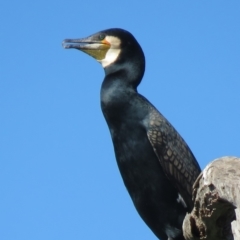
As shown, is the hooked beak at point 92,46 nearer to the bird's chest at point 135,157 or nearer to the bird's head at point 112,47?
the bird's head at point 112,47

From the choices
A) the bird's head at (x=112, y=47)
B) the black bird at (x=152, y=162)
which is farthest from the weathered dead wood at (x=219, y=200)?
the bird's head at (x=112, y=47)

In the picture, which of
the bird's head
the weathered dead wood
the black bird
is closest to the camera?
the weathered dead wood

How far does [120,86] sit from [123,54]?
0.48m

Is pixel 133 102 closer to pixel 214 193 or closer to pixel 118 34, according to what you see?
pixel 118 34

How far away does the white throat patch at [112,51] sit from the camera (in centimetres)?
776

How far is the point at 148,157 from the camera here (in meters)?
7.11

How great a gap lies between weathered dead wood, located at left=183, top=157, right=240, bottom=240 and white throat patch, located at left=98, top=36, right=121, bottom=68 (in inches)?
148

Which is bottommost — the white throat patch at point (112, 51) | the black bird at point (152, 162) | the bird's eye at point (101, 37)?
the black bird at point (152, 162)

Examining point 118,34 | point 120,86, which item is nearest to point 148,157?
point 120,86

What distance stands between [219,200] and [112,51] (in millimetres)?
4172

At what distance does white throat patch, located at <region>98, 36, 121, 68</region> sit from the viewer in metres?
7.76

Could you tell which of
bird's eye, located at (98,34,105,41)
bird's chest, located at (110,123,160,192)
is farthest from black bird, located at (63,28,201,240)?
bird's eye, located at (98,34,105,41)

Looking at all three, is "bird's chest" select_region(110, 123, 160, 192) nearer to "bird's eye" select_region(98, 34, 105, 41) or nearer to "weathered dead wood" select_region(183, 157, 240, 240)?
"bird's eye" select_region(98, 34, 105, 41)

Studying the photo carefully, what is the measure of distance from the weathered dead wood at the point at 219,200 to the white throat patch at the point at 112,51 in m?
3.77
